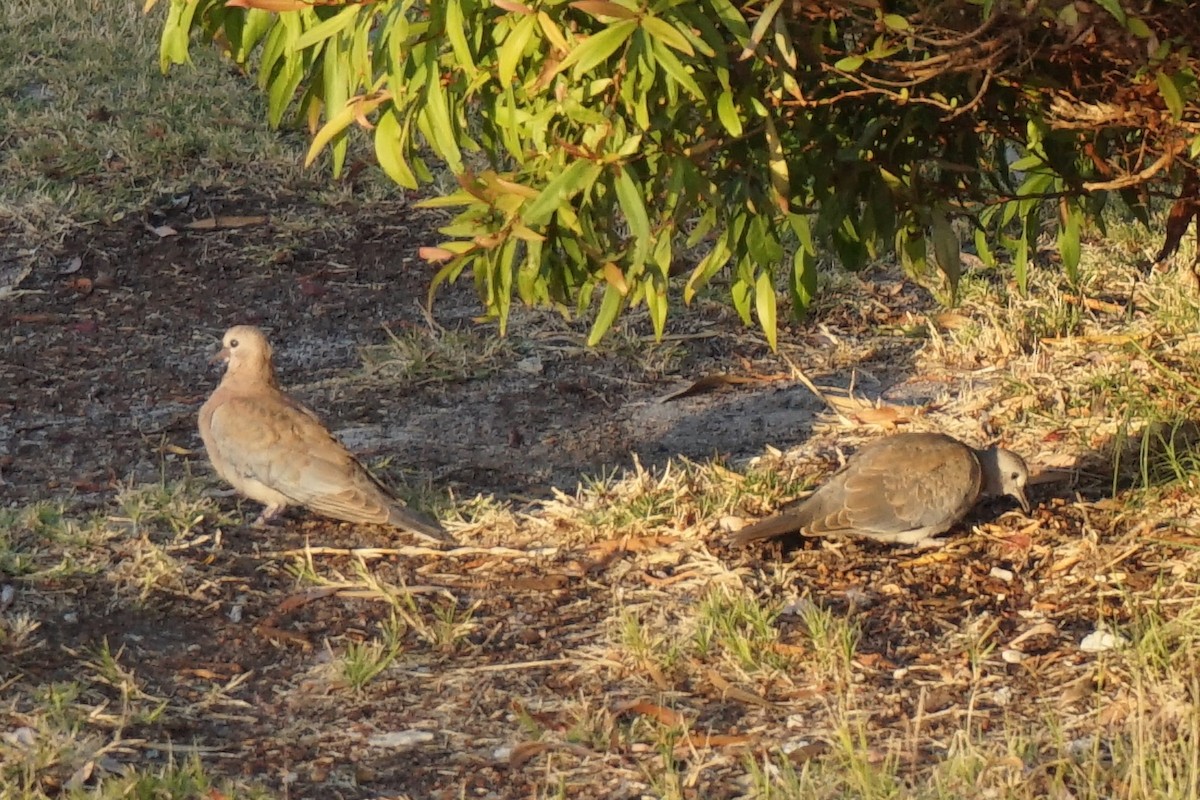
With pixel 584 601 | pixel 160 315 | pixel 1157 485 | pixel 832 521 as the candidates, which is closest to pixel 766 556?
pixel 832 521

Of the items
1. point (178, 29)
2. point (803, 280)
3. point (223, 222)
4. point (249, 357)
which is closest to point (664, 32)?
point (178, 29)

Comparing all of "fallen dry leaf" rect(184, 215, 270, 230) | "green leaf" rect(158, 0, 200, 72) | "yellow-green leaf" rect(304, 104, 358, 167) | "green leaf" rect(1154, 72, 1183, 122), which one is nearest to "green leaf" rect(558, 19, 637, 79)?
"yellow-green leaf" rect(304, 104, 358, 167)

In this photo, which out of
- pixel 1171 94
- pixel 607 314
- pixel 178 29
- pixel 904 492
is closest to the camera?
pixel 178 29

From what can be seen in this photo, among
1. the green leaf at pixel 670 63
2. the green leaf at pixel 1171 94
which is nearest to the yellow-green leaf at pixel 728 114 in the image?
the green leaf at pixel 670 63

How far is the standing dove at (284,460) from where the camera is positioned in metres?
5.45

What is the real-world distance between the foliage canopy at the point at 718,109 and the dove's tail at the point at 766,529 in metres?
0.82

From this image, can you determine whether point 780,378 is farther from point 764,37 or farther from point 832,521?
point 764,37

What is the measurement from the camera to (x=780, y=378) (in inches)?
276

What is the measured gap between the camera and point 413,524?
5.39 meters

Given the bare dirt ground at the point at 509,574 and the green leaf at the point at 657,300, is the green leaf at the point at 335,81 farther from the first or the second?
the bare dirt ground at the point at 509,574

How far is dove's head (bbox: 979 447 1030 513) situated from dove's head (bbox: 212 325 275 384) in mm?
2611

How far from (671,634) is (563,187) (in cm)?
169

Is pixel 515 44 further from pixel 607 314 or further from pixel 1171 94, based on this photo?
pixel 1171 94

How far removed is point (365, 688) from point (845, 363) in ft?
10.6
